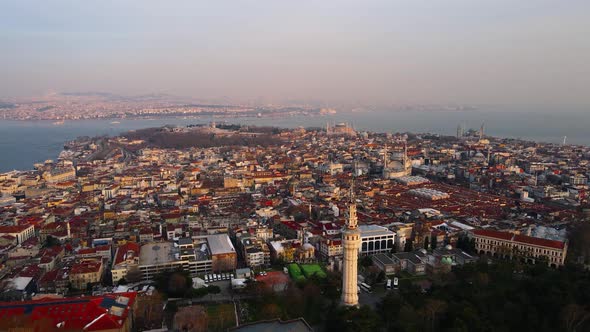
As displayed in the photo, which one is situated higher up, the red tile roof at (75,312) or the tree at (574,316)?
the tree at (574,316)

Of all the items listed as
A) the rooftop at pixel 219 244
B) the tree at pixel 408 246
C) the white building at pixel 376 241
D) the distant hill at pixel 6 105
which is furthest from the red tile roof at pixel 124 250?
the distant hill at pixel 6 105

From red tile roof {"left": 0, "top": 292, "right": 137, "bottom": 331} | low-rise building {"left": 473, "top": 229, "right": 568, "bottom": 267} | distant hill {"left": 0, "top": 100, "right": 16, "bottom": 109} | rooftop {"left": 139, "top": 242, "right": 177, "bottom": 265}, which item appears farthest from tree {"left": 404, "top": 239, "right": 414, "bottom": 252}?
distant hill {"left": 0, "top": 100, "right": 16, "bottom": 109}

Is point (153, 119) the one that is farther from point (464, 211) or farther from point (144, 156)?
point (464, 211)

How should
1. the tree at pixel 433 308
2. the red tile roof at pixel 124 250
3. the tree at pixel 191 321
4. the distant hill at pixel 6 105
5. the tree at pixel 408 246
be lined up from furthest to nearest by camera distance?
the distant hill at pixel 6 105
the tree at pixel 408 246
the red tile roof at pixel 124 250
the tree at pixel 191 321
the tree at pixel 433 308

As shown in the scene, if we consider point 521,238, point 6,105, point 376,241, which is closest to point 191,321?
point 376,241

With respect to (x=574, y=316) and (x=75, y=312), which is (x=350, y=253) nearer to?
(x=574, y=316)

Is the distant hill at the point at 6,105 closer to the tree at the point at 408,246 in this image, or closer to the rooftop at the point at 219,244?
the rooftop at the point at 219,244

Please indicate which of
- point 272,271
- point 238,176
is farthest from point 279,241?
point 238,176

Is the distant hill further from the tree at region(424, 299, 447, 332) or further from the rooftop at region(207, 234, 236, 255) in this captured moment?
the tree at region(424, 299, 447, 332)

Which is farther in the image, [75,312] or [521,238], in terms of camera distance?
[521,238]
